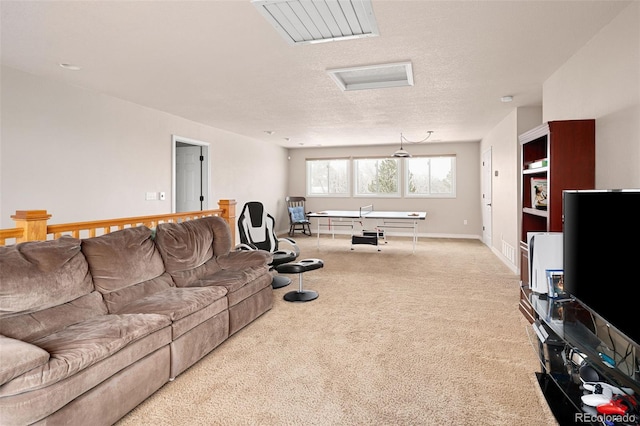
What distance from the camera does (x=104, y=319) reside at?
2.24m

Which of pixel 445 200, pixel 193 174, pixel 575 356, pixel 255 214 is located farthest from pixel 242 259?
pixel 445 200

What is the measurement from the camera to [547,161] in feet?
10.0

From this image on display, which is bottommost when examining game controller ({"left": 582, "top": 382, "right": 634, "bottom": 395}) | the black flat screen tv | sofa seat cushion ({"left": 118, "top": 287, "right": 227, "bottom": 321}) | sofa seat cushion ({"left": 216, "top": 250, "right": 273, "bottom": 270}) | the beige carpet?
the beige carpet

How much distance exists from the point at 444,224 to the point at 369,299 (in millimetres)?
5913

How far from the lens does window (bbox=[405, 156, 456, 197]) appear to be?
9.31 m

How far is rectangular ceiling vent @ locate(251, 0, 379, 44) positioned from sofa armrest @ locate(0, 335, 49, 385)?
223 centimetres

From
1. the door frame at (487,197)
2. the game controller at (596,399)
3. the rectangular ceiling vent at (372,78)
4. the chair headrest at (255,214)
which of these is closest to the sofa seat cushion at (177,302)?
the chair headrest at (255,214)

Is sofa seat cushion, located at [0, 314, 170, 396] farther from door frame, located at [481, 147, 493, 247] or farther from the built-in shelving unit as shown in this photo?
door frame, located at [481, 147, 493, 247]

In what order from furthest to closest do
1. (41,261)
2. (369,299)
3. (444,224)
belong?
(444,224) → (369,299) → (41,261)

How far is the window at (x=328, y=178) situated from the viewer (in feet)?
33.2

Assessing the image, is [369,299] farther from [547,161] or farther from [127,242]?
[127,242]

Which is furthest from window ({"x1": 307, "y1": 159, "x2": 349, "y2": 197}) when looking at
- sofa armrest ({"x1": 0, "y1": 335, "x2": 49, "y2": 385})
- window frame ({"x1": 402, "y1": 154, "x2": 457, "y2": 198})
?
sofa armrest ({"x1": 0, "y1": 335, "x2": 49, "y2": 385})

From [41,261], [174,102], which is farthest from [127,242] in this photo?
[174,102]

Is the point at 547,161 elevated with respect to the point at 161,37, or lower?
lower
